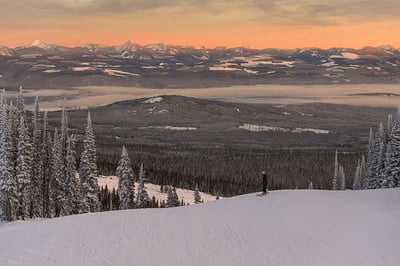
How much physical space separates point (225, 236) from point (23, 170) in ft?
145

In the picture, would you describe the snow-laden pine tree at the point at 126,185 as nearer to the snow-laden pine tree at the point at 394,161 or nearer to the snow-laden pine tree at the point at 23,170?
the snow-laden pine tree at the point at 23,170

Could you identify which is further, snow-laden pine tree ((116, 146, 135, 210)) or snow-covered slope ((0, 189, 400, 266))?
snow-laden pine tree ((116, 146, 135, 210))

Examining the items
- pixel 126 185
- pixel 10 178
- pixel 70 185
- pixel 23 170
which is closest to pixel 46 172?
pixel 70 185

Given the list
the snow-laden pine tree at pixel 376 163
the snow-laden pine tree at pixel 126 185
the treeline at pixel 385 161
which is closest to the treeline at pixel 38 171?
the snow-laden pine tree at pixel 126 185

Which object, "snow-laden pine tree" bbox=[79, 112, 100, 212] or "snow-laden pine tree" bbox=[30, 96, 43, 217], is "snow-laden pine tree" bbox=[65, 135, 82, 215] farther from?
"snow-laden pine tree" bbox=[79, 112, 100, 212]

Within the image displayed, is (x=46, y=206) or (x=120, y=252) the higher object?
(x=120, y=252)

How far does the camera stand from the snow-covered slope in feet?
88.8

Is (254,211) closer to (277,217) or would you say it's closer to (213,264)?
(277,217)

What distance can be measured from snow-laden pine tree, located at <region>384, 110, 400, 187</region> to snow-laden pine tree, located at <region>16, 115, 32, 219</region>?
4818 cm

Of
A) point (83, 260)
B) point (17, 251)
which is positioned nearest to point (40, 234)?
point (17, 251)

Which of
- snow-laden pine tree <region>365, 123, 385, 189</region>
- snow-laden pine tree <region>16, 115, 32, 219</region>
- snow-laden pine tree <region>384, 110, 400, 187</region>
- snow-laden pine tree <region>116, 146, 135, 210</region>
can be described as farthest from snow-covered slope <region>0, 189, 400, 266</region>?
snow-laden pine tree <region>116, 146, 135, 210</region>

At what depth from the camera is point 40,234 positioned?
106 feet

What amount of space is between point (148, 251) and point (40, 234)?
803 centimetres

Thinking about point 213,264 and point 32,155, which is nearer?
point 213,264
